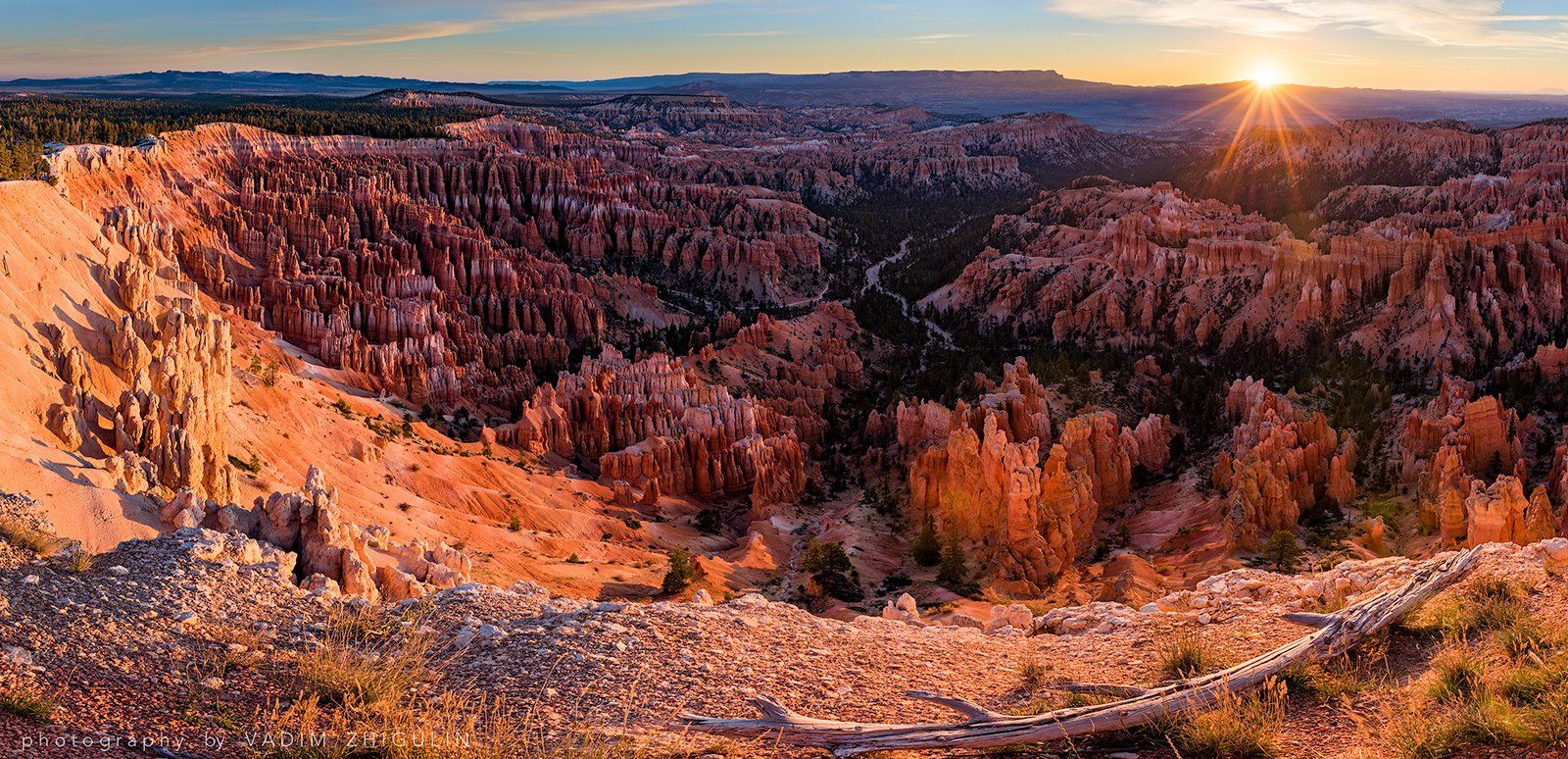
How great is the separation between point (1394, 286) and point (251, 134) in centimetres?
7084

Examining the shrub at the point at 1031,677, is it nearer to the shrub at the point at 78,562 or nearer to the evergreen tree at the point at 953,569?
the shrub at the point at 78,562

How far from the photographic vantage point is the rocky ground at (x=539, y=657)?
670 cm

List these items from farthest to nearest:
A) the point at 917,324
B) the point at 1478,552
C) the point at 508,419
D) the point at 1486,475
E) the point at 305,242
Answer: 1. the point at 917,324
2. the point at 305,242
3. the point at 508,419
4. the point at 1486,475
5. the point at 1478,552

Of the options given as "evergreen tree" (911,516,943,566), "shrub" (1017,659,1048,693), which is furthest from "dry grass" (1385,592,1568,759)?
"evergreen tree" (911,516,943,566)

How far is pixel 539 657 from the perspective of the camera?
8789 millimetres

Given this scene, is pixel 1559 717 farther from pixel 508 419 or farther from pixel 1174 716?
pixel 508 419

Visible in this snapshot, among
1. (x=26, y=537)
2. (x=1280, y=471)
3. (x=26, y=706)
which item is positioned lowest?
(x=1280, y=471)

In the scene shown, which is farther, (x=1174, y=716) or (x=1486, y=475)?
(x=1486, y=475)

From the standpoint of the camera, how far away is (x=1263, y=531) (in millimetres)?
26953

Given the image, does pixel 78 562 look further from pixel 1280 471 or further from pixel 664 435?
pixel 1280 471

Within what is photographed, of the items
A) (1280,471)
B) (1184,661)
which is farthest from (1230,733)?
(1280,471)

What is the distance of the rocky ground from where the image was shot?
22.0 ft

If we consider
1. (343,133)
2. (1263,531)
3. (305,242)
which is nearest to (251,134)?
(343,133)

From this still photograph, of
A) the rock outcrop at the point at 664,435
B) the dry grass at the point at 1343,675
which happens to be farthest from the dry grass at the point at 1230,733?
the rock outcrop at the point at 664,435
